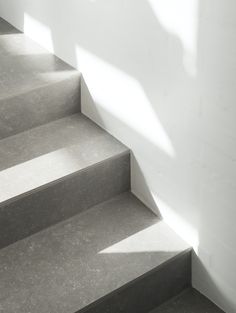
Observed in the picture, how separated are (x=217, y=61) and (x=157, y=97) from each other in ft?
1.18

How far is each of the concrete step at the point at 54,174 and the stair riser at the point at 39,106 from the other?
0.12ft

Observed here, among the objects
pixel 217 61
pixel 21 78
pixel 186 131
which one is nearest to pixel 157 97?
pixel 186 131

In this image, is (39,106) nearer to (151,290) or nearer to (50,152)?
(50,152)

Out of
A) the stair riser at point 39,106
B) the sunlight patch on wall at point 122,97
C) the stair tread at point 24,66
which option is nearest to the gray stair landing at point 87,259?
the sunlight patch on wall at point 122,97

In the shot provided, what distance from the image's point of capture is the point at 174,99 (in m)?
1.93

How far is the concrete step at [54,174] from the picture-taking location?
2115mm

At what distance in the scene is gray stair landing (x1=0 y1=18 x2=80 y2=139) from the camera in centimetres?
235

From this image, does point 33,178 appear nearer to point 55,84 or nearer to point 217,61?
point 55,84

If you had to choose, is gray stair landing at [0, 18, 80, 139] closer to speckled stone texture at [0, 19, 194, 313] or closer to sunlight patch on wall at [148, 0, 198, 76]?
speckled stone texture at [0, 19, 194, 313]

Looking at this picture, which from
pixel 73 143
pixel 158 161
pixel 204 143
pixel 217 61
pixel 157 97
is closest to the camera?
pixel 217 61

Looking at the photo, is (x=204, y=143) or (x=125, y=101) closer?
(x=204, y=143)

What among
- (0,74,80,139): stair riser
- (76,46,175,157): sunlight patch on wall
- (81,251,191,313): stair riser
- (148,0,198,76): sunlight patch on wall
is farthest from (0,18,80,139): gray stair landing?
(81,251,191,313): stair riser

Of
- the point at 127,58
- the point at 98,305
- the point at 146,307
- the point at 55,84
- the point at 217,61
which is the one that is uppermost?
the point at 217,61

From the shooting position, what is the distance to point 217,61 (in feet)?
5.53
